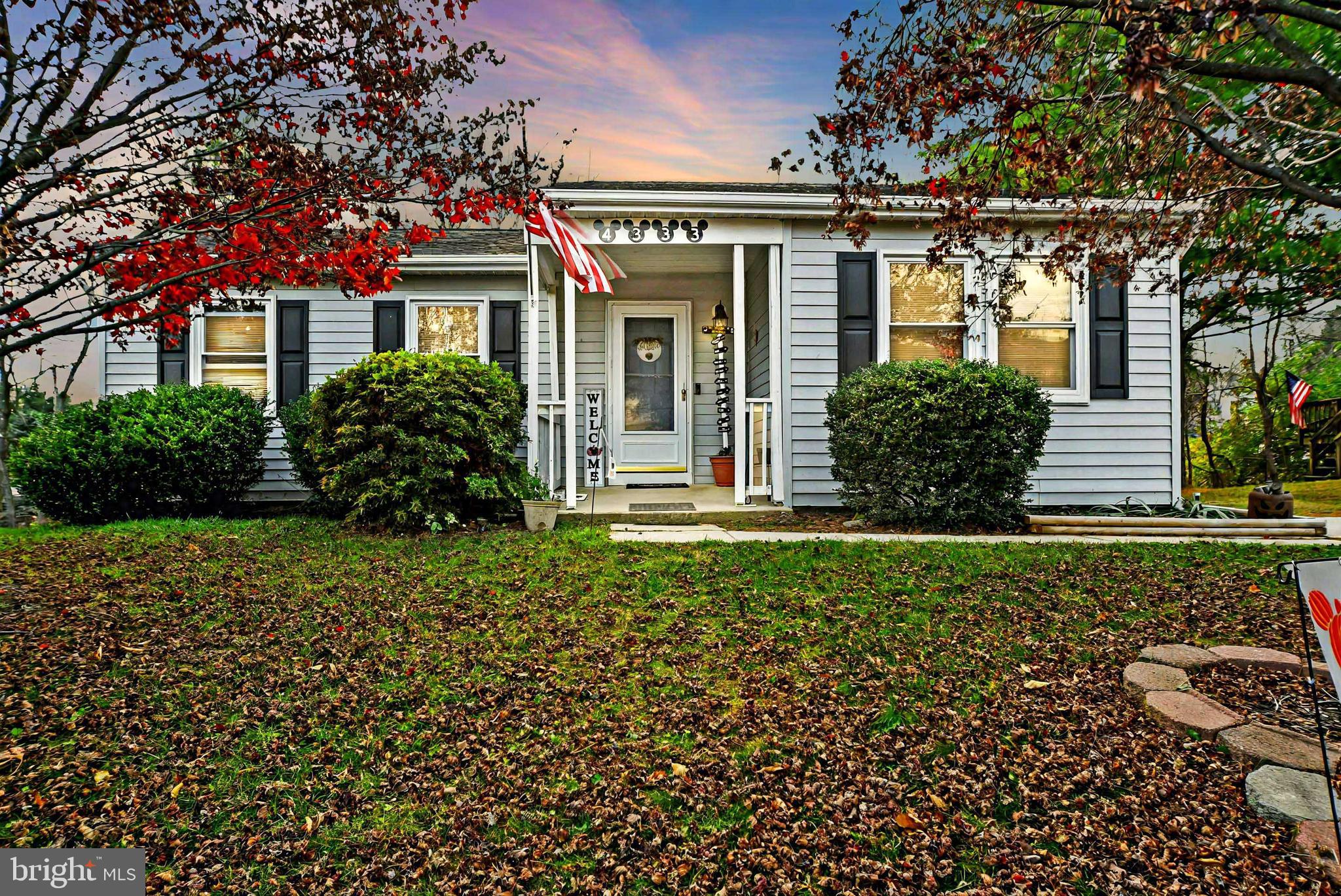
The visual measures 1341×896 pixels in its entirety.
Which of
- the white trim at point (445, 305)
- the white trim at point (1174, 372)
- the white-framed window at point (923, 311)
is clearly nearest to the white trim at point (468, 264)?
the white trim at point (445, 305)

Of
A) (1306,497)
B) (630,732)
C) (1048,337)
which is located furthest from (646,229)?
(1306,497)

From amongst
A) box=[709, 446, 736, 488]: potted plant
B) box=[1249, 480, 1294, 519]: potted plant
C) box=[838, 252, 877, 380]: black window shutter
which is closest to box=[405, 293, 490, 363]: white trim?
box=[709, 446, 736, 488]: potted plant

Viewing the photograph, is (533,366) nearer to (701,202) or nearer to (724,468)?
(701,202)

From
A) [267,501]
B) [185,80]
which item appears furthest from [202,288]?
[267,501]

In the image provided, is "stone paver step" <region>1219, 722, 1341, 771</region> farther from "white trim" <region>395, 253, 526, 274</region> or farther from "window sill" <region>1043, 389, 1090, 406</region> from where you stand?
"white trim" <region>395, 253, 526, 274</region>

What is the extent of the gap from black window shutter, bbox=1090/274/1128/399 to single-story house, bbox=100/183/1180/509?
0.06ft

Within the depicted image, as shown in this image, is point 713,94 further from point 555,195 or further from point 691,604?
point 691,604

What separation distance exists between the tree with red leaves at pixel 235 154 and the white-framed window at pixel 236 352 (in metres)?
3.90

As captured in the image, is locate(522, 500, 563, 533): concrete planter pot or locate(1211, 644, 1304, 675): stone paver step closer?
locate(1211, 644, 1304, 675): stone paver step

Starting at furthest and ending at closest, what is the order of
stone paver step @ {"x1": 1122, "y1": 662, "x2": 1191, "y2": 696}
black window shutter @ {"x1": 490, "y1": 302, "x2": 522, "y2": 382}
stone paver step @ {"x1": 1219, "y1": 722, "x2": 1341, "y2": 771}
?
black window shutter @ {"x1": 490, "y1": 302, "x2": 522, "y2": 382} → stone paver step @ {"x1": 1122, "y1": 662, "x2": 1191, "y2": 696} → stone paver step @ {"x1": 1219, "y1": 722, "x2": 1341, "y2": 771}

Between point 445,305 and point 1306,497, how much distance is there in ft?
42.7

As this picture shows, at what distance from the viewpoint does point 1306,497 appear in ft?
33.4

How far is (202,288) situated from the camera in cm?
383

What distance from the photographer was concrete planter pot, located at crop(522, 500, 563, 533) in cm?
575
